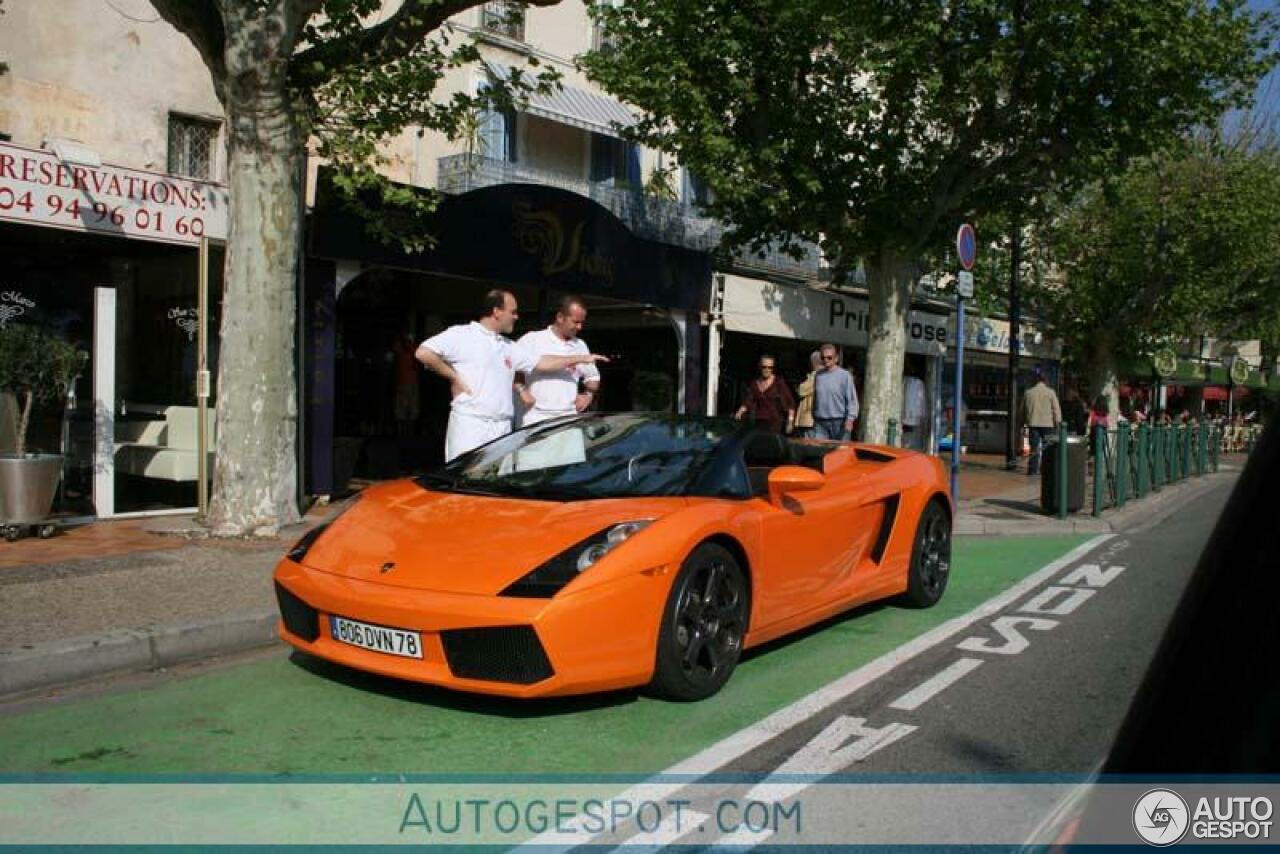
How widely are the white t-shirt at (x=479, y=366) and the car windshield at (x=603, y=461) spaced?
4.45 feet

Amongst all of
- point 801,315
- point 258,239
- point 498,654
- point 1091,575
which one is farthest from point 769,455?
point 801,315

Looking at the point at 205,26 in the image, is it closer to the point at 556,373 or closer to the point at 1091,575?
the point at 556,373

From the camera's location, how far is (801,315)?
59.7 ft

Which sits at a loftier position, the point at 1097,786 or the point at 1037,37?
the point at 1037,37

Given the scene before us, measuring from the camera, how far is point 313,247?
10508mm

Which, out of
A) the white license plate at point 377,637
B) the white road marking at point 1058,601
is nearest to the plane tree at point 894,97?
the white road marking at point 1058,601

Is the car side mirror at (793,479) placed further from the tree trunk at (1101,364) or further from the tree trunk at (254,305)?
the tree trunk at (1101,364)

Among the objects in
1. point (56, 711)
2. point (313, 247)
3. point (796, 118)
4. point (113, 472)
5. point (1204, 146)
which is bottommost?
point (56, 711)

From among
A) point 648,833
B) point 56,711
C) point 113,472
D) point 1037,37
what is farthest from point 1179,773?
point 1037,37

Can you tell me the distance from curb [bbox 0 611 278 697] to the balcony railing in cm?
1165

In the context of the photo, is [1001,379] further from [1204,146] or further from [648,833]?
[648,833]

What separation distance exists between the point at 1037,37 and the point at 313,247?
32.2 feet

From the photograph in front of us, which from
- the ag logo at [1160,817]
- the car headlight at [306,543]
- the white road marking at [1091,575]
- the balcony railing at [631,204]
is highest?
the balcony railing at [631,204]

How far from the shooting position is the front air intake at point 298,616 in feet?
14.5
